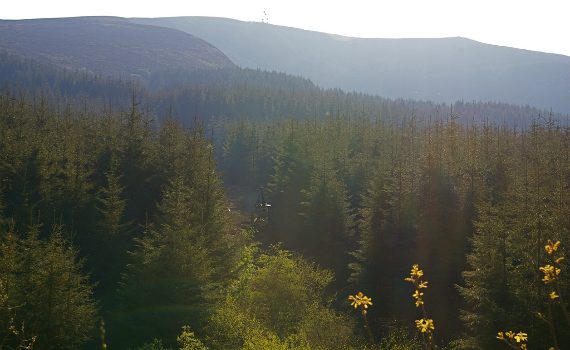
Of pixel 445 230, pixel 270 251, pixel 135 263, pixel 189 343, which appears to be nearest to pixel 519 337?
pixel 189 343

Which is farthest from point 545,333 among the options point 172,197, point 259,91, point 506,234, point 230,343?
point 259,91

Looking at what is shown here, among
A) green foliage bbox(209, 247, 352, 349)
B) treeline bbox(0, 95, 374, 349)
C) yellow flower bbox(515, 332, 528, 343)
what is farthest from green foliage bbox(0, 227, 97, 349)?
yellow flower bbox(515, 332, 528, 343)

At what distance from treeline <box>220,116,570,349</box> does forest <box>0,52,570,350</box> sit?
0.11 meters

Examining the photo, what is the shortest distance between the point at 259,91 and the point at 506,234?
483 ft

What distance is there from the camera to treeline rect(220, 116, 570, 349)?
65.4ft

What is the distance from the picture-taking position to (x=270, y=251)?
48.4 meters

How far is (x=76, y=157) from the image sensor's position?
3578cm

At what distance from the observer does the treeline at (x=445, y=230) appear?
19922 mm

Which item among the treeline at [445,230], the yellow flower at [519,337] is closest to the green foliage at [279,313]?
the treeline at [445,230]

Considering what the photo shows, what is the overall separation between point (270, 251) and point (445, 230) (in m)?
19.2

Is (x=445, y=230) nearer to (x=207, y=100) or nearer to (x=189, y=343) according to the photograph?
(x=189, y=343)

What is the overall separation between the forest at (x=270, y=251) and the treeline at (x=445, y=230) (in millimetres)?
109

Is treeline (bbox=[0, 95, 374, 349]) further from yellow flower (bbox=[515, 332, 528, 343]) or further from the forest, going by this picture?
yellow flower (bbox=[515, 332, 528, 343])

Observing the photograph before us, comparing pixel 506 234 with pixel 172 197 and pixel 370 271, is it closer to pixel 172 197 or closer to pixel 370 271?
pixel 370 271
